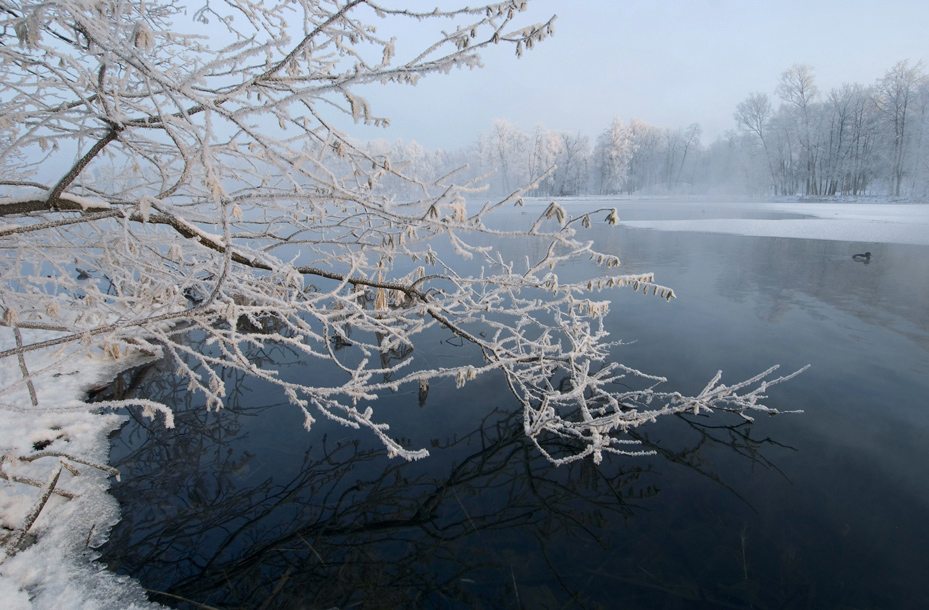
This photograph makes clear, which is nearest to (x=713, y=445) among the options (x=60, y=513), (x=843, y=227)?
(x=60, y=513)

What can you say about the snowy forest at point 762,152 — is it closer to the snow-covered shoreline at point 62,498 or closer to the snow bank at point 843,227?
the snow bank at point 843,227

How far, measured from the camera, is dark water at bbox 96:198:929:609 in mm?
3057

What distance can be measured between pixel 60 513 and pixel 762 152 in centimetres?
6354

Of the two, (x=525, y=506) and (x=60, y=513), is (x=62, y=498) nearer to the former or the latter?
(x=60, y=513)

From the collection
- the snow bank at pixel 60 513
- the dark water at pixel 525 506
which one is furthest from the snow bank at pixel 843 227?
the snow bank at pixel 60 513

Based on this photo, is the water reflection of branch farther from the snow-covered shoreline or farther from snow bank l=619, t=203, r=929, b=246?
snow bank l=619, t=203, r=929, b=246

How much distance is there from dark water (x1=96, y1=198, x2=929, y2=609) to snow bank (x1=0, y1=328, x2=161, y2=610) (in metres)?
0.16

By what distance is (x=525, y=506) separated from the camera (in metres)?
3.84

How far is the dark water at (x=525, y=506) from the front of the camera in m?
3.06

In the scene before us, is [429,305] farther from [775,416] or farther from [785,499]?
[775,416]

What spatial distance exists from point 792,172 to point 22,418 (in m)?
63.1

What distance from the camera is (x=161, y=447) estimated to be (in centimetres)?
474

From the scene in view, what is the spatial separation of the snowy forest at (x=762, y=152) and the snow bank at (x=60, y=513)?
61.0 feet

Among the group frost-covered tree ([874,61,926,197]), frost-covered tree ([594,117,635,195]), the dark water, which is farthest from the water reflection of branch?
frost-covered tree ([594,117,635,195])
